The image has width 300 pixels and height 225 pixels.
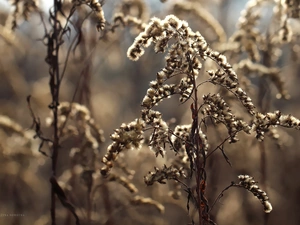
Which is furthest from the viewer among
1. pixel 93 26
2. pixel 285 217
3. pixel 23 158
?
pixel 285 217

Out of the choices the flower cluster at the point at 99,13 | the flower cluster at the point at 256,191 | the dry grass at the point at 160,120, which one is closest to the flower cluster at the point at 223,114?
the dry grass at the point at 160,120

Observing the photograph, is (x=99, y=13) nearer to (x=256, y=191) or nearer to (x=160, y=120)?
(x=160, y=120)

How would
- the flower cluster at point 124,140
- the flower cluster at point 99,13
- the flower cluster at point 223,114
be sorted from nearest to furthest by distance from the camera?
the flower cluster at point 124,140 → the flower cluster at point 223,114 → the flower cluster at point 99,13

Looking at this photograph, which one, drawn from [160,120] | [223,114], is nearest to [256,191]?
[223,114]

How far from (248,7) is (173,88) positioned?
89.9 inches

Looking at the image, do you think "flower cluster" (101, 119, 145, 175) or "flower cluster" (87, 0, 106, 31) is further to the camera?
"flower cluster" (87, 0, 106, 31)

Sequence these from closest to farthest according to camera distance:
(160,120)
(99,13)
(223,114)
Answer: (223,114) < (160,120) < (99,13)

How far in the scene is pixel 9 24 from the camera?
3.76 metres

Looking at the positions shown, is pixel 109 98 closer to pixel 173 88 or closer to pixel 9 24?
pixel 9 24

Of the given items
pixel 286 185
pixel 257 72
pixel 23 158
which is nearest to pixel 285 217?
pixel 286 185

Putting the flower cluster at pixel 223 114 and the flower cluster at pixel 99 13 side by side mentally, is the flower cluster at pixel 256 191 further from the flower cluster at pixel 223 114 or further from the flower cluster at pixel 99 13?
the flower cluster at pixel 99 13

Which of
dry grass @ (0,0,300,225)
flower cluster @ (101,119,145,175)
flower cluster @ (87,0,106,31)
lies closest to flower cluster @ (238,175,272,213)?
dry grass @ (0,0,300,225)

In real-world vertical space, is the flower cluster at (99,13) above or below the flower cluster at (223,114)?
above

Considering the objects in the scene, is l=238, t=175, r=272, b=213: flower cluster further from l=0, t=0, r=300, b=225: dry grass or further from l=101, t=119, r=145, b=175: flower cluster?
l=101, t=119, r=145, b=175: flower cluster
